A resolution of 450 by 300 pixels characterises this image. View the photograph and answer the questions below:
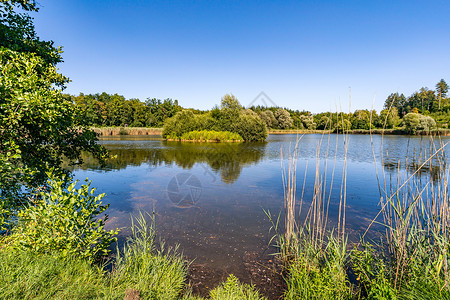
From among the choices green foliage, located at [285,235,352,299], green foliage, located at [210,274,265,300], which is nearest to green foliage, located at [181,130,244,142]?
green foliage, located at [285,235,352,299]

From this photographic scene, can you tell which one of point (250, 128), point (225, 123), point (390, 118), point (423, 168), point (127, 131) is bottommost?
point (423, 168)

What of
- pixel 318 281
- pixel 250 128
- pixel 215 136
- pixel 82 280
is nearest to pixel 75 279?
pixel 82 280

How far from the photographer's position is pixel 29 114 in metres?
3.91

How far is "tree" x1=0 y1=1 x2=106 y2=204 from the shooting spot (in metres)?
3.76

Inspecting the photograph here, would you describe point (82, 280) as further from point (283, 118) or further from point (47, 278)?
point (283, 118)

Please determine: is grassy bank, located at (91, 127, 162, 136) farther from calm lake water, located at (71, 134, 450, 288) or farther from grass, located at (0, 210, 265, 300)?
grass, located at (0, 210, 265, 300)

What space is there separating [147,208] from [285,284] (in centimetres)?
545

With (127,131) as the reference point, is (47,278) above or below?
below

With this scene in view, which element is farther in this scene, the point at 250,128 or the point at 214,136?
the point at 250,128

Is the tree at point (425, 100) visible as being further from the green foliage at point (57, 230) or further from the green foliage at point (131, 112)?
the green foliage at point (131, 112)

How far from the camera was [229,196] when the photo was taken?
9719mm

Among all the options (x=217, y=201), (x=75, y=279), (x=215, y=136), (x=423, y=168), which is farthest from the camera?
(x=215, y=136)

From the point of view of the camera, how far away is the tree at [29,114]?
12.3 feet

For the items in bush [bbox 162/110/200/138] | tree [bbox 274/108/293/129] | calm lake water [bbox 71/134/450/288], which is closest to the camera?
calm lake water [bbox 71/134/450/288]
